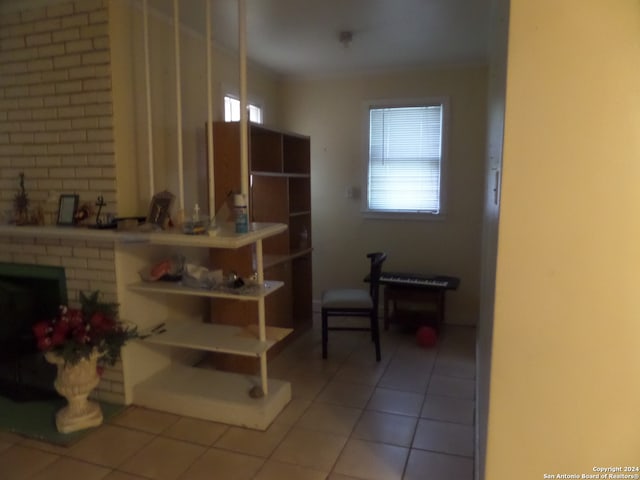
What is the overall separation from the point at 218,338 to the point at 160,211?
80 cm

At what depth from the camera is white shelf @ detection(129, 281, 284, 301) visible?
2.47m

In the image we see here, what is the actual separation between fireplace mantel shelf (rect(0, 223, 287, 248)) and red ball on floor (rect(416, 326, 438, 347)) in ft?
5.92

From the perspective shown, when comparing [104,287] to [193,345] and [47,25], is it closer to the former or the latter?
[193,345]

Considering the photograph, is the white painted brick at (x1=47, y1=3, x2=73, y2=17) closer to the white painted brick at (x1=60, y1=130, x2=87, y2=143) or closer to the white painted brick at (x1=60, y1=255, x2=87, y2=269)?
the white painted brick at (x1=60, y1=130, x2=87, y2=143)

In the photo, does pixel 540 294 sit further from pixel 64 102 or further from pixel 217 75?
pixel 217 75

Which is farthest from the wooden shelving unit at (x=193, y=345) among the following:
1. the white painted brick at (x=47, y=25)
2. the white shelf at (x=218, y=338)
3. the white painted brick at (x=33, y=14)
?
the white painted brick at (x=33, y=14)

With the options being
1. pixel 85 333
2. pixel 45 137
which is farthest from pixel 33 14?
pixel 85 333

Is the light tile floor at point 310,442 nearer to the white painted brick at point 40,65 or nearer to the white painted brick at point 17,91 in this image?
the white painted brick at point 17,91

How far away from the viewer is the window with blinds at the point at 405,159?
14.1ft

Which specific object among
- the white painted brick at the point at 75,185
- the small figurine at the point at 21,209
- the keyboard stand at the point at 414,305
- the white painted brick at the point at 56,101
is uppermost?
the white painted brick at the point at 56,101

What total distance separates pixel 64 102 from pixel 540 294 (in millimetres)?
2683

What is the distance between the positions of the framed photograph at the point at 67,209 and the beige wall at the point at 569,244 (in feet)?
7.71

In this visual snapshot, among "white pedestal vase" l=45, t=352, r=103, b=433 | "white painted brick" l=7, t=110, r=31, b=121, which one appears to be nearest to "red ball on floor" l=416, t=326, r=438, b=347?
"white pedestal vase" l=45, t=352, r=103, b=433

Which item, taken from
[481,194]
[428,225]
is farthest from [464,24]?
[428,225]
